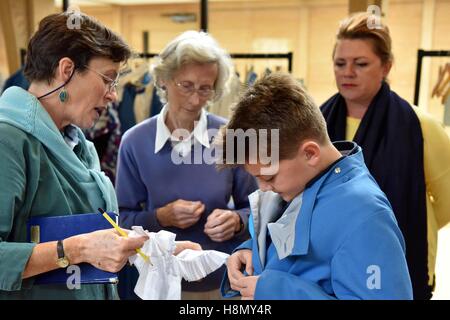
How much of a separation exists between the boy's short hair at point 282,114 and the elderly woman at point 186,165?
65cm

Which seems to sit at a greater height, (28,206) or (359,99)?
(359,99)

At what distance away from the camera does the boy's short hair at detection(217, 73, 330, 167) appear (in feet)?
2.97

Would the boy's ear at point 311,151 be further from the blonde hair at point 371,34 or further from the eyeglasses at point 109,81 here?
the blonde hair at point 371,34

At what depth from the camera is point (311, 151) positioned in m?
0.92

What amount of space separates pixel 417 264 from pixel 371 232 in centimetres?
89

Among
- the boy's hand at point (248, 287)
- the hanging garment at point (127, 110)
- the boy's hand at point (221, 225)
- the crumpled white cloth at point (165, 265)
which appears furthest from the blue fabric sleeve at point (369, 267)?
the hanging garment at point (127, 110)

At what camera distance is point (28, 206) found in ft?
3.34

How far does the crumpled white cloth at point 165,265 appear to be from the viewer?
1.10 m

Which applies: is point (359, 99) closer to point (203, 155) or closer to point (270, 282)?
point (203, 155)

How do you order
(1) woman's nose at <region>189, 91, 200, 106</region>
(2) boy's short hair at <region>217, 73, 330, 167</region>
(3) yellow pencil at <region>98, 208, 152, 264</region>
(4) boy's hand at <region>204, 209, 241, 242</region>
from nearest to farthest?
(2) boy's short hair at <region>217, 73, 330, 167</region> → (3) yellow pencil at <region>98, 208, 152, 264</region> → (4) boy's hand at <region>204, 209, 241, 242</region> → (1) woman's nose at <region>189, 91, 200, 106</region>

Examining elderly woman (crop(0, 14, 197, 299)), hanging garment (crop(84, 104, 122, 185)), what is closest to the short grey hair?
elderly woman (crop(0, 14, 197, 299))

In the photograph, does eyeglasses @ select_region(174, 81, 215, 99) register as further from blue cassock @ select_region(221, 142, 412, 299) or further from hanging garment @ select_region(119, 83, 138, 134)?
hanging garment @ select_region(119, 83, 138, 134)

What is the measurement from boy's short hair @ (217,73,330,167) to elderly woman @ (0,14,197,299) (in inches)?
15.5
